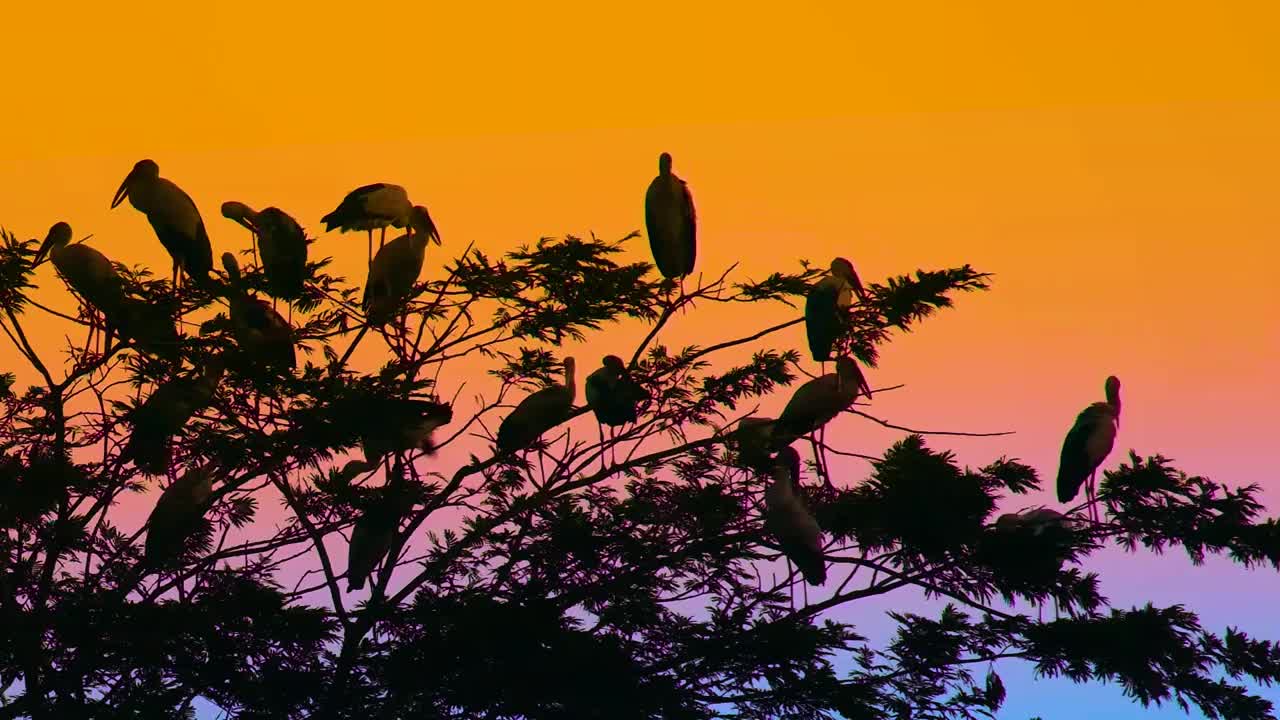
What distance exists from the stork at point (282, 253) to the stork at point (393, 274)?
41 cm

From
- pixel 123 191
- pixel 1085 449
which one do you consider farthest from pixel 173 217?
pixel 1085 449

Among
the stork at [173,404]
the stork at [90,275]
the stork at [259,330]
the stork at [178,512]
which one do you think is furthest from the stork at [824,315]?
the stork at [90,275]

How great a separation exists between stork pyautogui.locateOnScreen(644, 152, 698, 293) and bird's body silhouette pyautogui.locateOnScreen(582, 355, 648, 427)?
74 cm

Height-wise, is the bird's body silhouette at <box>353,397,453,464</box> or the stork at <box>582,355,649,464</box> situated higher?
the stork at <box>582,355,649,464</box>

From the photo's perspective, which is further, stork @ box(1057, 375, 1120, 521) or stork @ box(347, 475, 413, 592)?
stork @ box(1057, 375, 1120, 521)

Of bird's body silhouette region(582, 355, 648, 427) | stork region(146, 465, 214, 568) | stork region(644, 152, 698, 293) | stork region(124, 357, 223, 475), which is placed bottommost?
stork region(146, 465, 214, 568)

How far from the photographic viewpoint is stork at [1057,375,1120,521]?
759 centimetres

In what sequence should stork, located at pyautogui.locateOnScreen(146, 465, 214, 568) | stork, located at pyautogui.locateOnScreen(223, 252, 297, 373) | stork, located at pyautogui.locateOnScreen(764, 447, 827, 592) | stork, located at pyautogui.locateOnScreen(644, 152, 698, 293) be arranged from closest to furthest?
1. stork, located at pyautogui.locateOnScreen(764, 447, 827, 592)
2. stork, located at pyautogui.locateOnScreen(223, 252, 297, 373)
3. stork, located at pyautogui.locateOnScreen(146, 465, 214, 568)
4. stork, located at pyautogui.locateOnScreen(644, 152, 698, 293)

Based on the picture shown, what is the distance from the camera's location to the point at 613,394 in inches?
283

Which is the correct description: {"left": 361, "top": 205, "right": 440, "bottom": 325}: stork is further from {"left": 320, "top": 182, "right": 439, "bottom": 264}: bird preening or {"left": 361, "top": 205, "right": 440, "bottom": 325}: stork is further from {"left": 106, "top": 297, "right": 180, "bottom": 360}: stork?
{"left": 106, "top": 297, "right": 180, "bottom": 360}: stork

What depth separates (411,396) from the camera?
655 centimetres

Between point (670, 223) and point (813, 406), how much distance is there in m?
1.58

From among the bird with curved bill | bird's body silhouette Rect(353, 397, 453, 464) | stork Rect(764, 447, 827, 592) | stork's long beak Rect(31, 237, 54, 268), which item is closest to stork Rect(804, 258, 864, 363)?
the bird with curved bill

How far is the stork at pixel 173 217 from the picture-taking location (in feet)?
26.3
